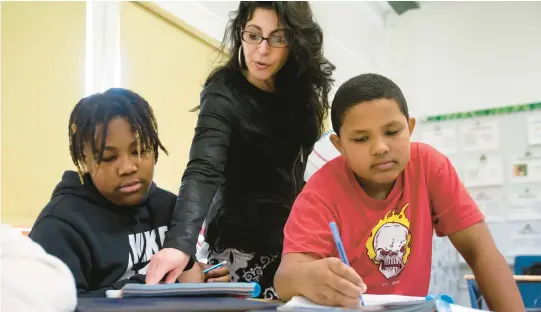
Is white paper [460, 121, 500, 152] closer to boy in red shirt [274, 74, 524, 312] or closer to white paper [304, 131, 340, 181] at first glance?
white paper [304, 131, 340, 181]

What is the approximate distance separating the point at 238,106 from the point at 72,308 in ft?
2.05

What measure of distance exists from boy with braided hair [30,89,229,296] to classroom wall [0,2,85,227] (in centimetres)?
69

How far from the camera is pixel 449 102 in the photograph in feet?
13.1

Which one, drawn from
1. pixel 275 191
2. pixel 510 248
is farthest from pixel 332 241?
pixel 510 248

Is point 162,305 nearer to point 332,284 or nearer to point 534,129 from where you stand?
point 332,284

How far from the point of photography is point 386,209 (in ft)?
2.84

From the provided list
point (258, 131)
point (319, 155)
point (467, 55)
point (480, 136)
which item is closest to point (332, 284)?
point (258, 131)

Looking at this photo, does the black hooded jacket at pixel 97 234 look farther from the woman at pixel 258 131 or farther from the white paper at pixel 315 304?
the white paper at pixel 315 304

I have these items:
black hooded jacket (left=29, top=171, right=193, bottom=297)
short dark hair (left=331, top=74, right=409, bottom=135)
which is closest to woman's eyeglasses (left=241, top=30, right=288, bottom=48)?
short dark hair (left=331, top=74, right=409, bottom=135)

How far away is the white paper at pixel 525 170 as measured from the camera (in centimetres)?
360

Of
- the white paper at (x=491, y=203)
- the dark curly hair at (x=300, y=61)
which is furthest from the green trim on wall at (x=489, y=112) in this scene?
the dark curly hair at (x=300, y=61)

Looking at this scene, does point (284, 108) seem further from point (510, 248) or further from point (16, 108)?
point (510, 248)

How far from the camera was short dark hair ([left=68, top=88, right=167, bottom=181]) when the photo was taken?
89cm

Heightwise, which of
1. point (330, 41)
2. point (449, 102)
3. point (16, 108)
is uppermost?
point (330, 41)
